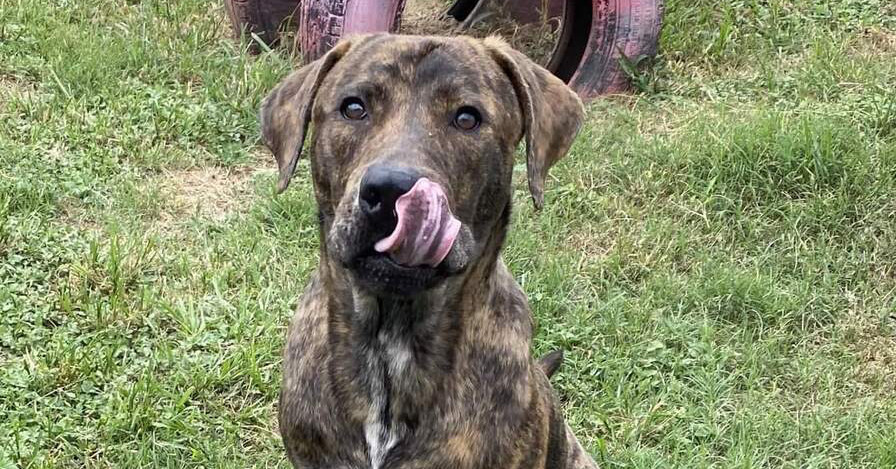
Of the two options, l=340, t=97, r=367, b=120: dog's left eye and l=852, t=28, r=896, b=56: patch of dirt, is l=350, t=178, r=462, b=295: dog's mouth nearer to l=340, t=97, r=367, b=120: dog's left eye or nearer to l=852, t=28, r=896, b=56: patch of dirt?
l=340, t=97, r=367, b=120: dog's left eye

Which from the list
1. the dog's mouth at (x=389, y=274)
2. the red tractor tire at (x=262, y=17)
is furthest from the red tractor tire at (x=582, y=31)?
the dog's mouth at (x=389, y=274)

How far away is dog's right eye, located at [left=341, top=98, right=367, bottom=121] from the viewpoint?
10.3 feet

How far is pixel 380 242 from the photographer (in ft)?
Result: 9.23

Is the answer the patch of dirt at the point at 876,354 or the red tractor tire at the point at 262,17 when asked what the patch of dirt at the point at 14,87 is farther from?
the patch of dirt at the point at 876,354

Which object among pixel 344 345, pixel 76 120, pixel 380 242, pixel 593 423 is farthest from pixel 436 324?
pixel 76 120

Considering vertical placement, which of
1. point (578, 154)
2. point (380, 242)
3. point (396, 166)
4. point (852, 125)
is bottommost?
point (578, 154)

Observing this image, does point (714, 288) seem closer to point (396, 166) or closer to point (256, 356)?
point (256, 356)

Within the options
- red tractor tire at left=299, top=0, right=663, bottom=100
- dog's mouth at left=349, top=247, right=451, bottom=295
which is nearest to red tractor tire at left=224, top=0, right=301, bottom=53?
red tractor tire at left=299, top=0, right=663, bottom=100

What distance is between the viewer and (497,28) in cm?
714

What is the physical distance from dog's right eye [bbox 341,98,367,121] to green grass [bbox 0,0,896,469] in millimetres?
1473

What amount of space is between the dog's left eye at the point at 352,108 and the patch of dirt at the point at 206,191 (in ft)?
7.58

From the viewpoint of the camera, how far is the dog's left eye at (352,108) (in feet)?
10.3

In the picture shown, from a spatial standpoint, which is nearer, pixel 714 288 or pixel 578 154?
pixel 714 288

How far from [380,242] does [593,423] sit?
187 centimetres
